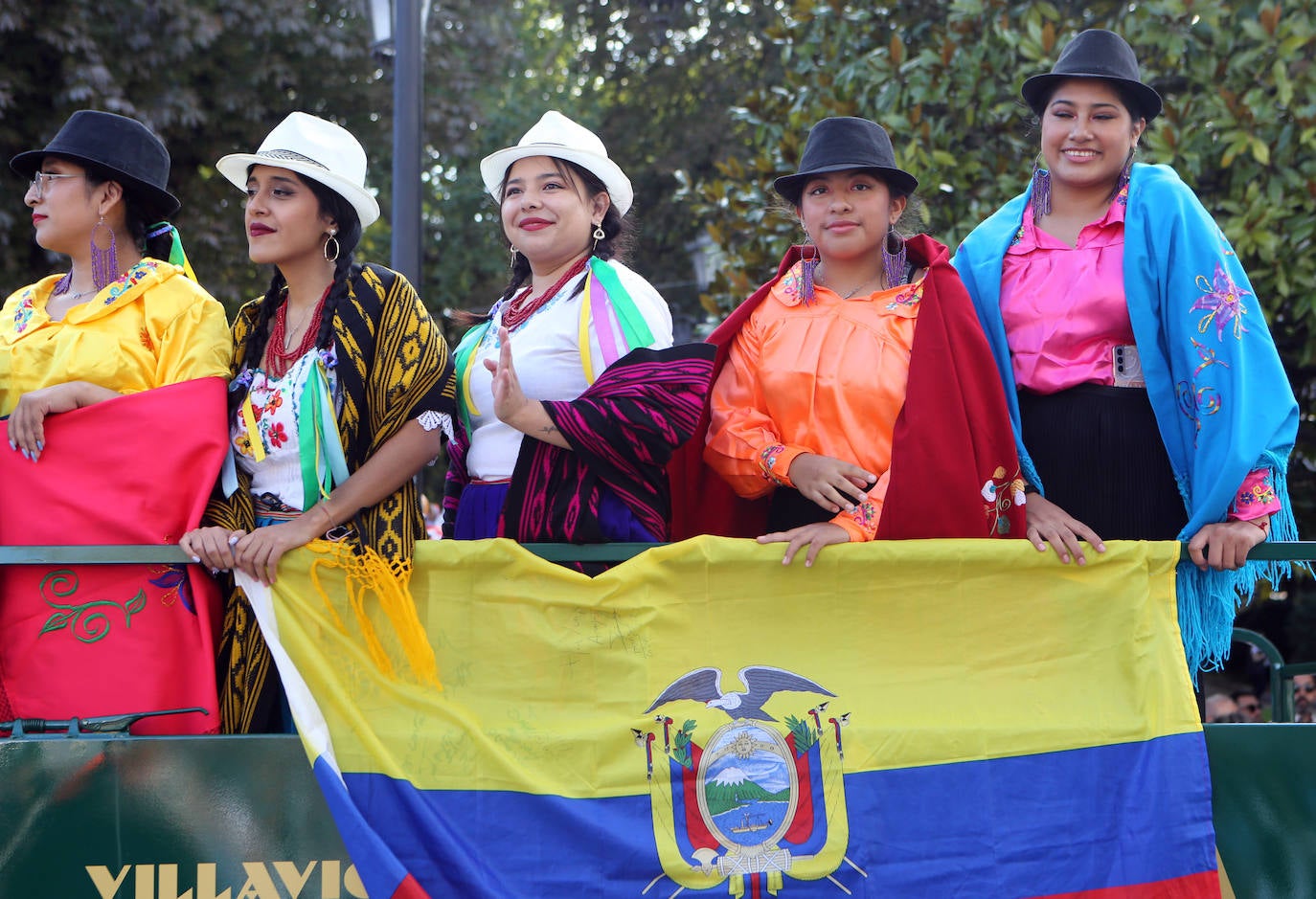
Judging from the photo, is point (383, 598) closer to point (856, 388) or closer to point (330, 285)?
point (330, 285)

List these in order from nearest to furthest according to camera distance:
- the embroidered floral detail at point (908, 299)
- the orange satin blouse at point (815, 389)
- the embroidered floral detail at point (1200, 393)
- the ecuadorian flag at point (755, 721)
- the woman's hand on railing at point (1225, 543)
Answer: the ecuadorian flag at point (755, 721) < the woman's hand on railing at point (1225, 543) < the embroidered floral detail at point (1200, 393) < the orange satin blouse at point (815, 389) < the embroidered floral detail at point (908, 299)

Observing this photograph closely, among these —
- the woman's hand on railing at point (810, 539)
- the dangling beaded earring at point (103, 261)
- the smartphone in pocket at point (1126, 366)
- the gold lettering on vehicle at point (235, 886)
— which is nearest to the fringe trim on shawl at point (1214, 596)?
the smartphone in pocket at point (1126, 366)

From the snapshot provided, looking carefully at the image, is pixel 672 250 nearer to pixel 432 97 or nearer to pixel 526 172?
pixel 432 97

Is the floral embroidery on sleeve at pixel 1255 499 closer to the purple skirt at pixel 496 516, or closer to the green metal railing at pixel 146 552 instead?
the green metal railing at pixel 146 552

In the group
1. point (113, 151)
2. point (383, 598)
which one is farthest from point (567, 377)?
point (113, 151)

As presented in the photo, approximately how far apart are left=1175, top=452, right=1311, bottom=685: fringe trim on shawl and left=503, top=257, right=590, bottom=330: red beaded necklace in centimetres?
175

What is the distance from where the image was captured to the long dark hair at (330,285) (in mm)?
3564

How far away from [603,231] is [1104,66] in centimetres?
146

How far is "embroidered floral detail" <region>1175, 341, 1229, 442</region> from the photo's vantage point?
3389 millimetres

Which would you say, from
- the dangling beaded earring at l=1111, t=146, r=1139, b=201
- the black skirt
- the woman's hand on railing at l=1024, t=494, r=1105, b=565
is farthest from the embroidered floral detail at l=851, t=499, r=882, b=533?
the dangling beaded earring at l=1111, t=146, r=1139, b=201

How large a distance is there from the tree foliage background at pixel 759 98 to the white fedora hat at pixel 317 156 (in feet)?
3.00

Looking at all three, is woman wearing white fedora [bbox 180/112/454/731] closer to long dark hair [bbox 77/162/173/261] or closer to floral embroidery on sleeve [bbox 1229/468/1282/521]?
long dark hair [bbox 77/162/173/261]

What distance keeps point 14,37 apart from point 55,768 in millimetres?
7423

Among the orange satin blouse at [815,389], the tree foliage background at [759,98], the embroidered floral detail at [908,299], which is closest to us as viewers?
the orange satin blouse at [815,389]
